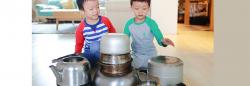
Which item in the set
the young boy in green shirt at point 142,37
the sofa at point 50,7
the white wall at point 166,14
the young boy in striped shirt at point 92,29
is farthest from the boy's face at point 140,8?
the sofa at point 50,7

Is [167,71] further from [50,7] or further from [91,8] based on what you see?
[50,7]

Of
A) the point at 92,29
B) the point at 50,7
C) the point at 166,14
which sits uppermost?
the point at 50,7

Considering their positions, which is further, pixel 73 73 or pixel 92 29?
pixel 92 29

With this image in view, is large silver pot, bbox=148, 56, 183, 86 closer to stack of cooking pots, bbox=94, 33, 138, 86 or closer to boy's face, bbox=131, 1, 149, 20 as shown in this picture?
stack of cooking pots, bbox=94, 33, 138, 86

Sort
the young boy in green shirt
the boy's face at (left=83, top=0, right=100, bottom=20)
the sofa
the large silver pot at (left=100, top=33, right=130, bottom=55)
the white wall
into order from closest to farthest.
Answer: the large silver pot at (left=100, top=33, right=130, bottom=55) → the boy's face at (left=83, top=0, right=100, bottom=20) → the young boy in green shirt → the white wall → the sofa

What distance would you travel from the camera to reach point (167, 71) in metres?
0.63

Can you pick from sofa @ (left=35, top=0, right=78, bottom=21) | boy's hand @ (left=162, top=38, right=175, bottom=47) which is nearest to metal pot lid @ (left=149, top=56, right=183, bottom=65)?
boy's hand @ (left=162, top=38, right=175, bottom=47)

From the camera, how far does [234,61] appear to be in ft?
0.87

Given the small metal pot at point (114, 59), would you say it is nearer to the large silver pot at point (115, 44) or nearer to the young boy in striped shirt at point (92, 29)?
the large silver pot at point (115, 44)

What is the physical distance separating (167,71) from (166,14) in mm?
3114

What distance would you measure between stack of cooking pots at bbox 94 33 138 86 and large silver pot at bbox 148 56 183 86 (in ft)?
0.17

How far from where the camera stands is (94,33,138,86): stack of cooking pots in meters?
0.58

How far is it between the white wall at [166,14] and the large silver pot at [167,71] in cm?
304

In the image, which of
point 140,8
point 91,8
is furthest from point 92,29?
point 140,8
